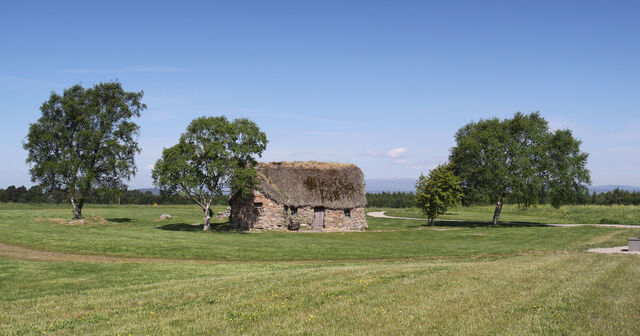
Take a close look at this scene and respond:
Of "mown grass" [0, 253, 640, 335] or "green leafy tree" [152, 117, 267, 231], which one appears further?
"green leafy tree" [152, 117, 267, 231]

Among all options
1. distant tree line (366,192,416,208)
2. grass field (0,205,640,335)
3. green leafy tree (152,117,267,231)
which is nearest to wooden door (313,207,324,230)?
green leafy tree (152,117,267,231)

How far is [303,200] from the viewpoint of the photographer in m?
45.0

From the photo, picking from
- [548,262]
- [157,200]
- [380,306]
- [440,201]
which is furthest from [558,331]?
[157,200]

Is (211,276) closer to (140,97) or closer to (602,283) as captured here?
(602,283)

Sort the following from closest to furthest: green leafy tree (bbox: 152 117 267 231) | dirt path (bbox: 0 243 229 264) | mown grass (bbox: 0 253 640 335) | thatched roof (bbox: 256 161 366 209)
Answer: mown grass (bbox: 0 253 640 335)
dirt path (bbox: 0 243 229 264)
green leafy tree (bbox: 152 117 267 231)
thatched roof (bbox: 256 161 366 209)

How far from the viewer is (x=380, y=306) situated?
10.4 metres

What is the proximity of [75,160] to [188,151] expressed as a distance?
43.2ft

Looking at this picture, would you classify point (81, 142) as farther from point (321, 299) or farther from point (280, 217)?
point (321, 299)

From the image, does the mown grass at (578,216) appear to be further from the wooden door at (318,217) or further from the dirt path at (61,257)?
the dirt path at (61,257)

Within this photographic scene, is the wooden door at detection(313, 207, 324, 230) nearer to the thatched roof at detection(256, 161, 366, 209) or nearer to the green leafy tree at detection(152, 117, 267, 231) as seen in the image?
the thatched roof at detection(256, 161, 366, 209)

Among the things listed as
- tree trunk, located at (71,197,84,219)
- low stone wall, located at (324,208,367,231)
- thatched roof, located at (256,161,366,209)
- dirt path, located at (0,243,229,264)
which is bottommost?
dirt path, located at (0,243,229,264)

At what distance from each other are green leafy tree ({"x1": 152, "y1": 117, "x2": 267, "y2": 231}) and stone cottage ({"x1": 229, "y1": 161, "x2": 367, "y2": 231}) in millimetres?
3221

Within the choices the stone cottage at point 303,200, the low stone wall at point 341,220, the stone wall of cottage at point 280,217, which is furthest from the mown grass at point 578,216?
the stone wall of cottage at point 280,217

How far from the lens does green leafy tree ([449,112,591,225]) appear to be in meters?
48.2
